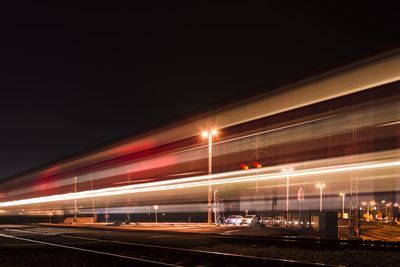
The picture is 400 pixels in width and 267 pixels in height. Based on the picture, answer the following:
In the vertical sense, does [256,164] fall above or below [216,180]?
above

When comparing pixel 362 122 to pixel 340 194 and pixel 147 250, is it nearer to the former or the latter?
pixel 340 194

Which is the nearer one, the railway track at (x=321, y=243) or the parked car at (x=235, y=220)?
the railway track at (x=321, y=243)

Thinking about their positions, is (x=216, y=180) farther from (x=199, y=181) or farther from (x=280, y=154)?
(x=280, y=154)

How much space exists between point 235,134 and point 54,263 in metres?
5.86

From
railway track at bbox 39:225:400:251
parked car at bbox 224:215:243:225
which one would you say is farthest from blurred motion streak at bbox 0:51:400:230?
parked car at bbox 224:215:243:225

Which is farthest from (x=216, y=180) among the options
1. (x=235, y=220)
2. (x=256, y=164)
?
(x=235, y=220)

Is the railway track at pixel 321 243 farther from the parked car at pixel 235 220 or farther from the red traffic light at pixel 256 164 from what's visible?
the parked car at pixel 235 220

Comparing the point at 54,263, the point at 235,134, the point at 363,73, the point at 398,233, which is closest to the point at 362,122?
the point at 363,73

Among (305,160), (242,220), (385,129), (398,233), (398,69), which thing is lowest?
(242,220)

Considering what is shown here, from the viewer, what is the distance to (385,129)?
7.33 m

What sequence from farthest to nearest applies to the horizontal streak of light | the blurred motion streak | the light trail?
1. the horizontal streak of light
2. the light trail
3. the blurred motion streak

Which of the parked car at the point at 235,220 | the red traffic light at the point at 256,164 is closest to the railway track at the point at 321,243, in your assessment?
the red traffic light at the point at 256,164

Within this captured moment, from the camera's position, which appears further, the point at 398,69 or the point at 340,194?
the point at 340,194

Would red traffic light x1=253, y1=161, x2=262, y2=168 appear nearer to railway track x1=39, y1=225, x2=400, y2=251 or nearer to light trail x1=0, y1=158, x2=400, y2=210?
light trail x1=0, y1=158, x2=400, y2=210
